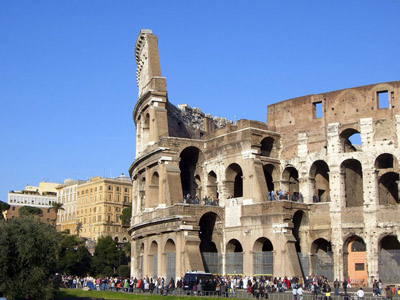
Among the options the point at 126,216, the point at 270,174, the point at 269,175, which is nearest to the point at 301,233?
the point at 270,174

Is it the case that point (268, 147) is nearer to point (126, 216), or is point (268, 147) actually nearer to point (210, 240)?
point (210, 240)

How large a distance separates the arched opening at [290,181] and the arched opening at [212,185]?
5.71 meters

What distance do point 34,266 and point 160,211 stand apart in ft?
52.7

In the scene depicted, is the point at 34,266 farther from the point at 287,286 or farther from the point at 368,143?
the point at 368,143

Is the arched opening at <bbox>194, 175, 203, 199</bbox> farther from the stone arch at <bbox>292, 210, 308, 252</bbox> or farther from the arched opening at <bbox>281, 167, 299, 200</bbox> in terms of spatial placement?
the stone arch at <bbox>292, 210, 308, 252</bbox>

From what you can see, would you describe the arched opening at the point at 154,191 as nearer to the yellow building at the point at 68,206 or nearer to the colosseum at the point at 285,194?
the colosseum at the point at 285,194

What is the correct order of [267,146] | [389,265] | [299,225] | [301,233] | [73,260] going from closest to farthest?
[389,265] → [301,233] → [299,225] → [267,146] → [73,260]

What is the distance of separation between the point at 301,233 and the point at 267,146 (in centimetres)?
701

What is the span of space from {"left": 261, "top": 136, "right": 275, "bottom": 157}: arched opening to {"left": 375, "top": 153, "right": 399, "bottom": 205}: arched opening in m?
7.64

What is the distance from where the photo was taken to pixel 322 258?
132 feet

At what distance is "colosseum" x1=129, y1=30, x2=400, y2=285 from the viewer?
38.6m

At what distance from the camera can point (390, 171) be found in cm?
4134

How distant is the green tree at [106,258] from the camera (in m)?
75.8

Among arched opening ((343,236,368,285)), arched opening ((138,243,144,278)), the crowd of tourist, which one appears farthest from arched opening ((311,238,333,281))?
arched opening ((138,243,144,278))
